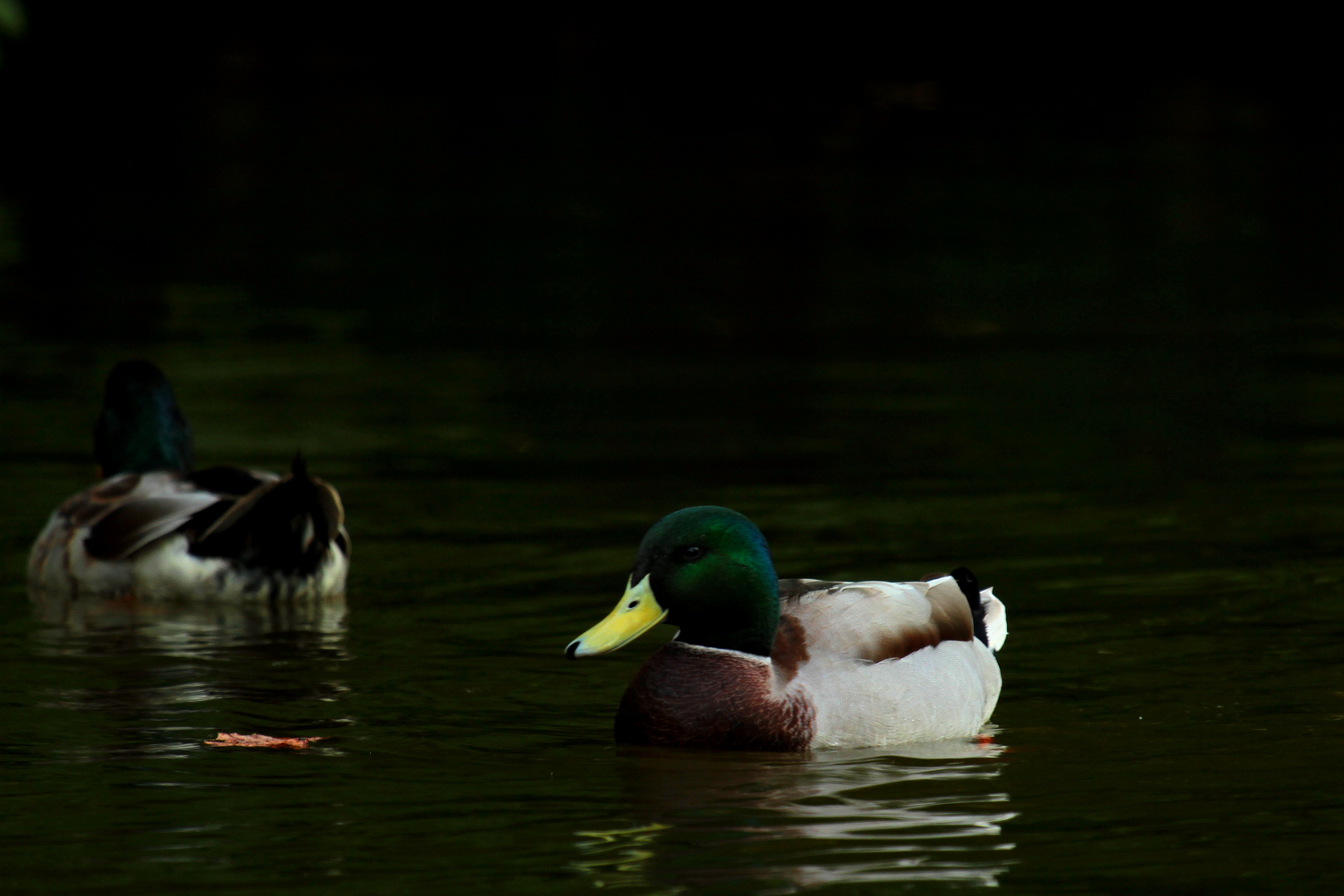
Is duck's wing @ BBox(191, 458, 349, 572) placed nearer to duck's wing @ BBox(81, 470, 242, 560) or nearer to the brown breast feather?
duck's wing @ BBox(81, 470, 242, 560)

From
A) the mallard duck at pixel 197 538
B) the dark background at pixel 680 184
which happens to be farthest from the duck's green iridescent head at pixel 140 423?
the dark background at pixel 680 184

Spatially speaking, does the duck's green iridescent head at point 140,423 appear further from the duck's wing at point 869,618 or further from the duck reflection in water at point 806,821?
the duck reflection in water at point 806,821

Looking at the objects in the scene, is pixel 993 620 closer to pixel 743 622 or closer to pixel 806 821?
pixel 743 622

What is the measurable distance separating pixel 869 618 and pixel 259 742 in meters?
2.04

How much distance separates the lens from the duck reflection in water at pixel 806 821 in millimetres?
6723

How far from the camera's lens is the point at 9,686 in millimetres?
9352

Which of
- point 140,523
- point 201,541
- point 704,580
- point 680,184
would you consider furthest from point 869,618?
point 680,184

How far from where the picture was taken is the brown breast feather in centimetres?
804

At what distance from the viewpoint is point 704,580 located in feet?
26.6

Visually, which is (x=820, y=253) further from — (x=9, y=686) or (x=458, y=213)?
(x=9, y=686)

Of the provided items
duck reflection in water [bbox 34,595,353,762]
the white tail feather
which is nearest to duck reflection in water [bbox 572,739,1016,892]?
the white tail feather

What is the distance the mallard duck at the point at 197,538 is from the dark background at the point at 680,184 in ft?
25.4

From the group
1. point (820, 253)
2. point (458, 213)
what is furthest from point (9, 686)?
point (458, 213)

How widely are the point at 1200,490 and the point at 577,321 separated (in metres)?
8.53
